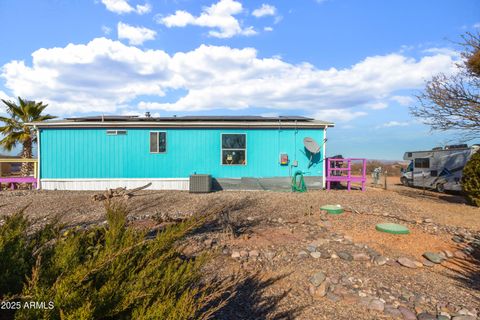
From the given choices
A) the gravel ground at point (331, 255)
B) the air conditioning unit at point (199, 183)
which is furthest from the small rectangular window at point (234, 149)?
the gravel ground at point (331, 255)

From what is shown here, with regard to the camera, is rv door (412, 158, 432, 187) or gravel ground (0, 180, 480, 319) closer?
gravel ground (0, 180, 480, 319)

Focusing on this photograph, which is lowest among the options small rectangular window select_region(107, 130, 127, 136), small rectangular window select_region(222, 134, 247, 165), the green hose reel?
the green hose reel

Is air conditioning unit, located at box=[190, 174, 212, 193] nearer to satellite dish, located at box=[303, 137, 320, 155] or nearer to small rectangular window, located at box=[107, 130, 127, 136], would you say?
small rectangular window, located at box=[107, 130, 127, 136]

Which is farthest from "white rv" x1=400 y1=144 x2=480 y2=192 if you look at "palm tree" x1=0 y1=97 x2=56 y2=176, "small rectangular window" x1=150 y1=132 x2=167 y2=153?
"palm tree" x1=0 y1=97 x2=56 y2=176

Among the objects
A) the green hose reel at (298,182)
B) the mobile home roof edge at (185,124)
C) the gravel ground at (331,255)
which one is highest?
the mobile home roof edge at (185,124)

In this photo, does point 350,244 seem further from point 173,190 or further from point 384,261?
point 173,190

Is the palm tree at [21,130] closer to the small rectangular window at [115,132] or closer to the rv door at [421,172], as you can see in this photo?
the small rectangular window at [115,132]

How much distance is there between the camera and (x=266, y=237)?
19.7 feet

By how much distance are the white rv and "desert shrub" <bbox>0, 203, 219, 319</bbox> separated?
49.2 ft

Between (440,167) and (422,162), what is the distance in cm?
152

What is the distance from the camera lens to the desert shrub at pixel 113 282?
1.48 meters

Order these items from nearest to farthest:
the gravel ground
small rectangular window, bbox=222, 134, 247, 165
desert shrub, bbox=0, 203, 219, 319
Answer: desert shrub, bbox=0, 203, 219, 319, the gravel ground, small rectangular window, bbox=222, 134, 247, 165

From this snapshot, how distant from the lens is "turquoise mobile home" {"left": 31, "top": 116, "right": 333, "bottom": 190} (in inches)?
459

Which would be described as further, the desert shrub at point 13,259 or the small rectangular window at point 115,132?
the small rectangular window at point 115,132
